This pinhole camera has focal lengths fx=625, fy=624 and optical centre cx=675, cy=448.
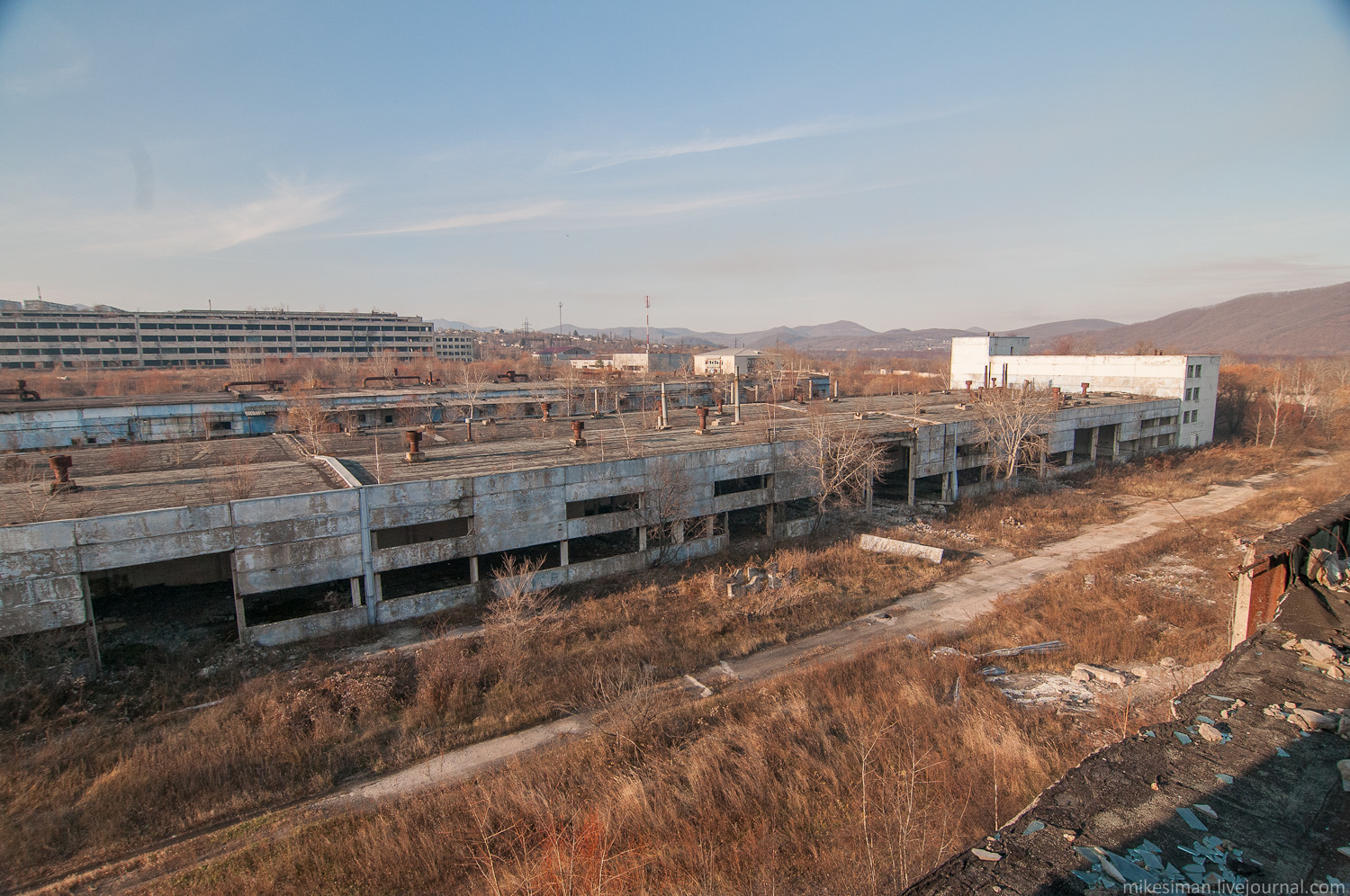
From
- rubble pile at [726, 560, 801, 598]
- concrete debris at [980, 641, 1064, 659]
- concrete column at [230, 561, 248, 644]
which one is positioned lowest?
concrete debris at [980, 641, 1064, 659]

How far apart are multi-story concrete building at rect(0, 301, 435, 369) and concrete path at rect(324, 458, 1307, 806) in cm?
8656

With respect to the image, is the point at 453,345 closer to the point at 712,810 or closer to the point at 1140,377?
the point at 1140,377

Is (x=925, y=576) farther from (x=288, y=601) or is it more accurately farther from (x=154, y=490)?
(x=154, y=490)

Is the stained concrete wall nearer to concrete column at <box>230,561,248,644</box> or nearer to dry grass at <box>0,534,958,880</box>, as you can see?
concrete column at <box>230,561,248,644</box>

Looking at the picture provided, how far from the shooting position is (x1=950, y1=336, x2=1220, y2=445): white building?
145 feet

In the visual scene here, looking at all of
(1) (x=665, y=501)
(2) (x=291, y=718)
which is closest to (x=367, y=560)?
(2) (x=291, y=718)

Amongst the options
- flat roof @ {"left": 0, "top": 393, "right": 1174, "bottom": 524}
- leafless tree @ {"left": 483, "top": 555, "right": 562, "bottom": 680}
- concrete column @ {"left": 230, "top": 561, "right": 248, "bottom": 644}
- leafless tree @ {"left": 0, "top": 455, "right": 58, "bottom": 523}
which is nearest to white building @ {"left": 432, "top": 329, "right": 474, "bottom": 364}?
flat roof @ {"left": 0, "top": 393, "right": 1174, "bottom": 524}

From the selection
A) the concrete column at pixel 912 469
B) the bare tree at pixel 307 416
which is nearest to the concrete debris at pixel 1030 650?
the concrete column at pixel 912 469

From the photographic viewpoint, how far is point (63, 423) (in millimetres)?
28578

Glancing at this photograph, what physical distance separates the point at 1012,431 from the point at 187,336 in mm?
109260

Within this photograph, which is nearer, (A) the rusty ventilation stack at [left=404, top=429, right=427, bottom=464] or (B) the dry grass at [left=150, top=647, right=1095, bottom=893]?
(B) the dry grass at [left=150, top=647, right=1095, bottom=893]

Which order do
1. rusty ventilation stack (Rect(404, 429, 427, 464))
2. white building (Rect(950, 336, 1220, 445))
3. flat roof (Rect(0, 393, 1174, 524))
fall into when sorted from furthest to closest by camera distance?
white building (Rect(950, 336, 1220, 445))
rusty ventilation stack (Rect(404, 429, 427, 464))
flat roof (Rect(0, 393, 1174, 524))

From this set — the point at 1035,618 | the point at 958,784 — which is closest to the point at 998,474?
the point at 1035,618

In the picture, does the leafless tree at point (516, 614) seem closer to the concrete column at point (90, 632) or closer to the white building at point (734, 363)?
the concrete column at point (90, 632)
